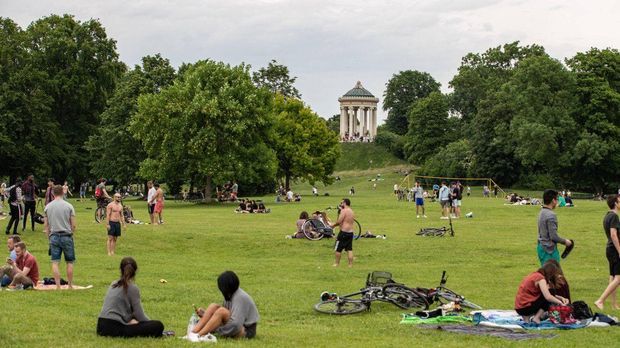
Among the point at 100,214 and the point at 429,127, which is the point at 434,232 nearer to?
the point at 100,214

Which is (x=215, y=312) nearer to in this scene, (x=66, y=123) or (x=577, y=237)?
(x=577, y=237)

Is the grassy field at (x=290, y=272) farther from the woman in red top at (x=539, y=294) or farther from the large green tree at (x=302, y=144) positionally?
the large green tree at (x=302, y=144)

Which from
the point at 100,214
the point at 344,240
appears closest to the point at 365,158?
the point at 100,214

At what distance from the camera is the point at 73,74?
72.4 metres

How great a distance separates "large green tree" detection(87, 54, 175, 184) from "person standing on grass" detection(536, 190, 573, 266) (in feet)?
172

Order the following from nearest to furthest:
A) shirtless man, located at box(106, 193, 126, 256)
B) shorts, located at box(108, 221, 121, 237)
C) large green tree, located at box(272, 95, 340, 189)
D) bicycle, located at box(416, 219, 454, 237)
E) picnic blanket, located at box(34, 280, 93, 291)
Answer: picnic blanket, located at box(34, 280, 93, 291)
shirtless man, located at box(106, 193, 126, 256)
shorts, located at box(108, 221, 121, 237)
bicycle, located at box(416, 219, 454, 237)
large green tree, located at box(272, 95, 340, 189)

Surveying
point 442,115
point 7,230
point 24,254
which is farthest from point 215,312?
point 442,115

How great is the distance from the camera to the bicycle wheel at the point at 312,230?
98.9ft

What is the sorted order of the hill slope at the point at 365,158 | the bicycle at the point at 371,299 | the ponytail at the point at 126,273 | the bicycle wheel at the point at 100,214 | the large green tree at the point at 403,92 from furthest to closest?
the large green tree at the point at 403,92 < the hill slope at the point at 365,158 < the bicycle wheel at the point at 100,214 < the bicycle at the point at 371,299 < the ponytail at the point at 126,273

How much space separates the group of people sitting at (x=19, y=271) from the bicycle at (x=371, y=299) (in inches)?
251

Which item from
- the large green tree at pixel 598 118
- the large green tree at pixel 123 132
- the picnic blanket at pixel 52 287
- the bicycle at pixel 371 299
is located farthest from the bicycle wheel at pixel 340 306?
the large green tree at pixel 598 118

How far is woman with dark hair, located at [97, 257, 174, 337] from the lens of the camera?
12.1m

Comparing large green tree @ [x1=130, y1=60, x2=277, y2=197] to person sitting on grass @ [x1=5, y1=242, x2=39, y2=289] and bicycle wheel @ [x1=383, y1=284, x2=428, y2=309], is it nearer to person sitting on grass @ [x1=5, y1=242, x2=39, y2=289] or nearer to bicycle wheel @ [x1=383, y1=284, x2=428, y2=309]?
person sitting on grass @ [x1=5, y1=242, x2=39, y2=289]

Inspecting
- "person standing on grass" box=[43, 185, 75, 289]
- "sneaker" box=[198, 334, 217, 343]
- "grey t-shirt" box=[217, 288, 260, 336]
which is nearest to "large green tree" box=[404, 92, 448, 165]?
"person standing on grass" box=[43, 185, 75, 289]
